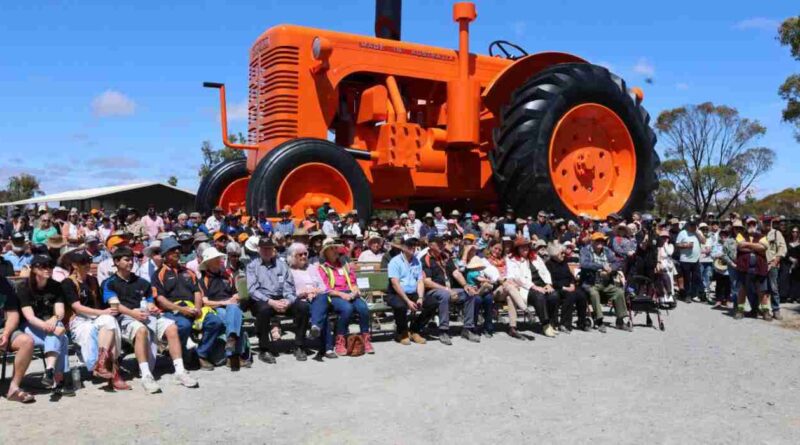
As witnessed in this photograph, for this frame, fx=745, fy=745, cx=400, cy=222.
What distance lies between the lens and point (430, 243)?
30.4 ft

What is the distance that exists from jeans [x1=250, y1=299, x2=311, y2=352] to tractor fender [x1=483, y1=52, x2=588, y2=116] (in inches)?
248

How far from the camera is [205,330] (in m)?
6.89

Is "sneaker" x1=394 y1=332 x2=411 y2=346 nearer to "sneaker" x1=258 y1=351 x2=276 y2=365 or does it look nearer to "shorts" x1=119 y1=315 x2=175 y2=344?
"sneaker" x1=258 y1=351 x2=276 y2=365

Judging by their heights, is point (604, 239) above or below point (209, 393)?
above

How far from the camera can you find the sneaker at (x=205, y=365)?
683cm

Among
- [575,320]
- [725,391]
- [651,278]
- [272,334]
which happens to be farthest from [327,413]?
[651,278]

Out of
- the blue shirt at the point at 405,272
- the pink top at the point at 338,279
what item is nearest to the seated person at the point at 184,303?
the pink top at the point at 338,279

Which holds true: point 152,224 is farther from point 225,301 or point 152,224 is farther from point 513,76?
point 513,76

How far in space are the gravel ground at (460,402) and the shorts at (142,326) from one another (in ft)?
1.36

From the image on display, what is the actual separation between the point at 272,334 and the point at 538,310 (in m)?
3.35

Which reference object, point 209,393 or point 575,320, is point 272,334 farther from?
point 575,320

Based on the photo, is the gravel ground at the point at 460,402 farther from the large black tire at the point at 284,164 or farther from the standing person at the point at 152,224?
the standing person at the point at 152,224

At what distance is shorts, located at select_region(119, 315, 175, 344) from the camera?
6.38 m

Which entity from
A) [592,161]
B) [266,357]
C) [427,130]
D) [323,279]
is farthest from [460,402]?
[592,161]
